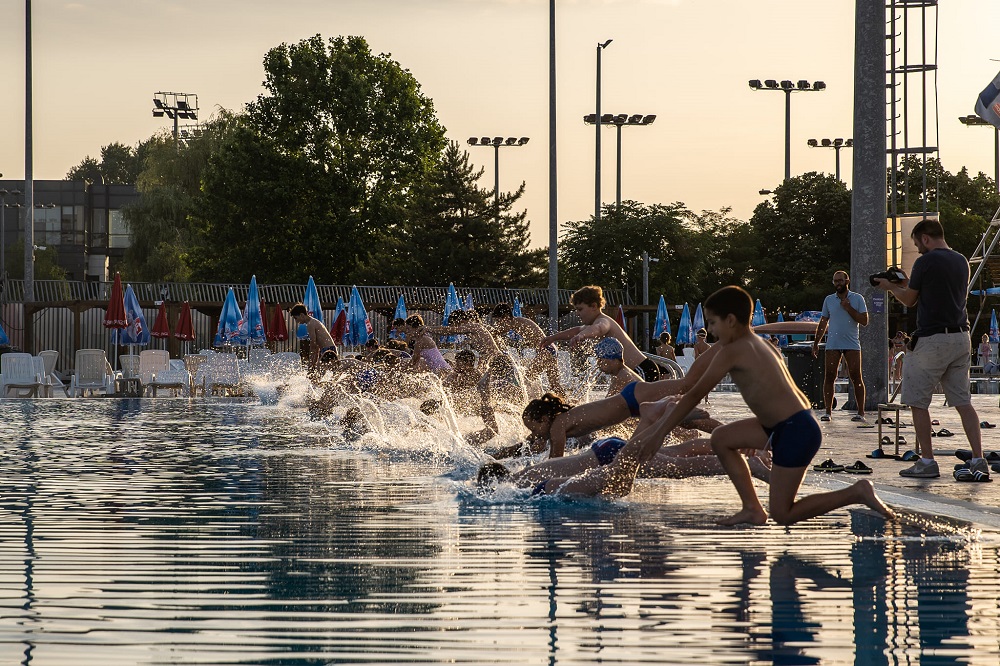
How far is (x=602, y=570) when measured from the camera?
226 inches

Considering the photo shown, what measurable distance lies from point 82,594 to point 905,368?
20.7ft

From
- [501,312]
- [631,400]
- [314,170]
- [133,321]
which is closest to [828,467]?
[631,400]

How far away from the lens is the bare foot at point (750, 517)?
22.4ft

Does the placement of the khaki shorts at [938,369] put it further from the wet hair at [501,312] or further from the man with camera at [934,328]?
the wet hair at [501,312]

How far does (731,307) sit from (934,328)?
3358 mm

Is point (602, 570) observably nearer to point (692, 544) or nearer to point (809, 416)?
point (692, 544)

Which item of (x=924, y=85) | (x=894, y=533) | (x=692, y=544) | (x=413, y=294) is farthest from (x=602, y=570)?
(x=413, y=294)

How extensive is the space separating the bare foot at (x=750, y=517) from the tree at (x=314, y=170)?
49506mm

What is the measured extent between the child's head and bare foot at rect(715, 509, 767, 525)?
3.30ft

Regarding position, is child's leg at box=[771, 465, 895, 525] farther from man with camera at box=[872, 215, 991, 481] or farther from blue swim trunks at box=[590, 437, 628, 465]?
man with camera at box=[872, 215, 991, 481]

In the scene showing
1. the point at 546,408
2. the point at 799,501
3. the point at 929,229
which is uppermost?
the point at 929,229

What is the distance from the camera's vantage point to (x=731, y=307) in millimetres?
6559

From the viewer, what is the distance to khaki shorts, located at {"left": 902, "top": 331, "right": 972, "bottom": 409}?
9289 mm

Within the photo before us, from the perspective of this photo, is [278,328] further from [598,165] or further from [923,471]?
[923,471]
